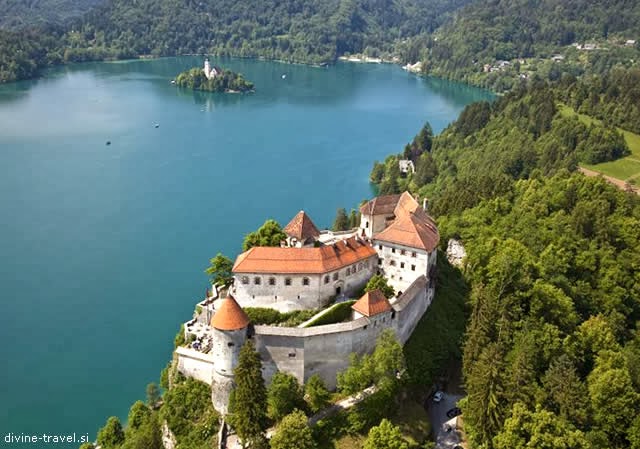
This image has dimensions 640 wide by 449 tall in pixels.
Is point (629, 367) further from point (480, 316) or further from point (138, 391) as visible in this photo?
point (138, 391)

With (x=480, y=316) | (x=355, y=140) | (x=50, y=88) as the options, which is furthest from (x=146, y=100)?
(x=480, y=316)

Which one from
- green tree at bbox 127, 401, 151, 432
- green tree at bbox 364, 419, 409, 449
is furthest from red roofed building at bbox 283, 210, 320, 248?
green tree at bbox 127, 401, 151, 432

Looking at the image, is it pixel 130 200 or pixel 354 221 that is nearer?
pixel 354 221

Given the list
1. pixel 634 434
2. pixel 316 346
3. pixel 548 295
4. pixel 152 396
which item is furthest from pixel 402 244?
pixel 152 396

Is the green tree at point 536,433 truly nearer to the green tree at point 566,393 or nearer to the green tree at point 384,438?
the green tree at point 566,393

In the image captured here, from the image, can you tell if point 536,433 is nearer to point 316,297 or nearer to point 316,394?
point 316,394

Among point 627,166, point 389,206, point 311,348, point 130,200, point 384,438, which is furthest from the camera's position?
point 130,200
